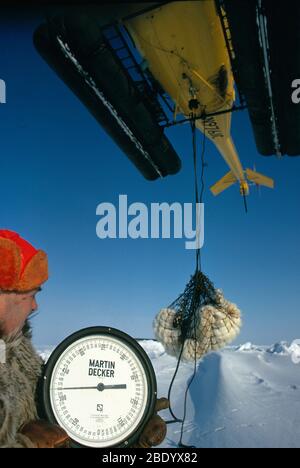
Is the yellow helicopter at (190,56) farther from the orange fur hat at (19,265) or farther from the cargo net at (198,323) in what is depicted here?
the orange fur hat at (19,265)

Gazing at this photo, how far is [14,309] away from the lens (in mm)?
663

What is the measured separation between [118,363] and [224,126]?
4.20 feet

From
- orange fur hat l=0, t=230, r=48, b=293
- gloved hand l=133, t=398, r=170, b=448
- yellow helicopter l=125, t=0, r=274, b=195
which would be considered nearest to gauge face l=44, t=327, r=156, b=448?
gloved hand l=133, t=398, r=170, b=448

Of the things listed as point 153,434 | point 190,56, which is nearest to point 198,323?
point 153,434

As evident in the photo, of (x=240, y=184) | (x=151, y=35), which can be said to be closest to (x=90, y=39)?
(x=151, y=35)

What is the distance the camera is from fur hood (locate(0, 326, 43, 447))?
1.93 feet

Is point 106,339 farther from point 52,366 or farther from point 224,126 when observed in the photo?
point 224,126

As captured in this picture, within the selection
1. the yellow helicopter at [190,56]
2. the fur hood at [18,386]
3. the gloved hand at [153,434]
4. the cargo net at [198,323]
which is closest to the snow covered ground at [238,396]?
the cargo net at [198,323]

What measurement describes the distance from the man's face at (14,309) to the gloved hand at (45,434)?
0.15m

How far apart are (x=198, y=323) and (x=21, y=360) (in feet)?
2.02

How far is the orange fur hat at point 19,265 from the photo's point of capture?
0.65 metres

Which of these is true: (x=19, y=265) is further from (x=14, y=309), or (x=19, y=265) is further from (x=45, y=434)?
(x=45, y=434)

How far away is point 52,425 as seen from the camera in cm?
61

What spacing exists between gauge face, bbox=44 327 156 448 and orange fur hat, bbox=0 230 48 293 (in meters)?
0.12
